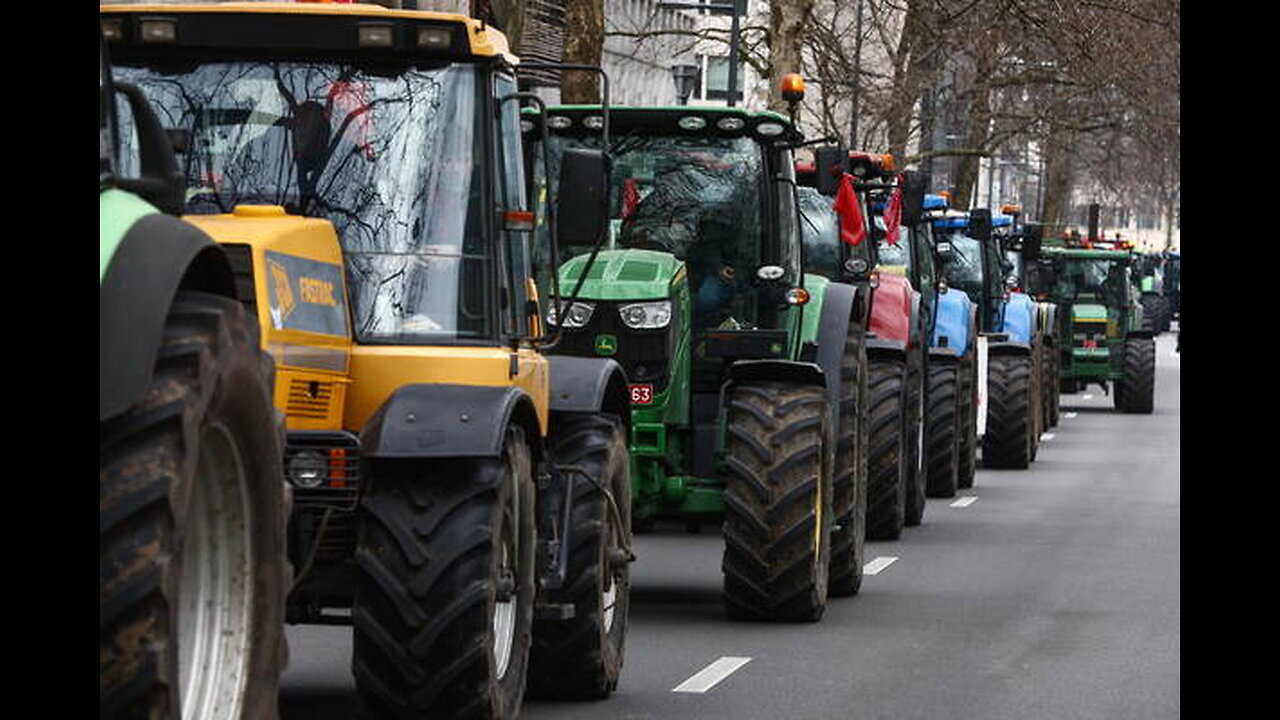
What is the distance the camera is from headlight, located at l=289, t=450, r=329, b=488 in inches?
368

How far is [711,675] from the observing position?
12.7 m

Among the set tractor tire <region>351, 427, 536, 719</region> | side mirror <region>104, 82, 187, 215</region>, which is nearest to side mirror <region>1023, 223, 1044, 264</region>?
tractor tire <region>351, 427, 536, 719</region>

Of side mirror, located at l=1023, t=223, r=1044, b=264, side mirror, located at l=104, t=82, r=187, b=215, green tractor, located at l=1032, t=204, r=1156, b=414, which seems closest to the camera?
side mirror, located at l=104, t=82, r=187, b=215

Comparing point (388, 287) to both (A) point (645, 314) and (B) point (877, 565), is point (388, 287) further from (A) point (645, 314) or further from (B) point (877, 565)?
(B) point (877, 565)

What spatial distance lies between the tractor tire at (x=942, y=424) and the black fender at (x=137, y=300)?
1804cm

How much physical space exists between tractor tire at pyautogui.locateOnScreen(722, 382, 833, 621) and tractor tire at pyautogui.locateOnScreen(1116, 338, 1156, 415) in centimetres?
2882

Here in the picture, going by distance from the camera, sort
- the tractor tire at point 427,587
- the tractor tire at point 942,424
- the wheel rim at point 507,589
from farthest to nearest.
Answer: the tractor tire at point 942,424 < the wheel rim at point 507,589 < the tractor tire at point 427,587

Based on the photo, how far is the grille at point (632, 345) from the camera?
48.8 ft

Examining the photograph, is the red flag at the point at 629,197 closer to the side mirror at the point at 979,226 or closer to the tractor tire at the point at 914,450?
the tractor tire at the point at 914,450

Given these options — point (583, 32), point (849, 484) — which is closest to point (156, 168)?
point (849, 484)

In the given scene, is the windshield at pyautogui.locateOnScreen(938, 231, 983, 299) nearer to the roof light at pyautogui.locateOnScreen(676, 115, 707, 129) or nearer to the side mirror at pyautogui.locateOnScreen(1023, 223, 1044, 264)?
the side mirror at pyautogui.locateOnScreen(1023, 223, 1044, 264)

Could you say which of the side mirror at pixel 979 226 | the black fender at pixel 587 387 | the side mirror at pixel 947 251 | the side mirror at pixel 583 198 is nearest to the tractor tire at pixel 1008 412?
the side mirror at pixel 947 251
